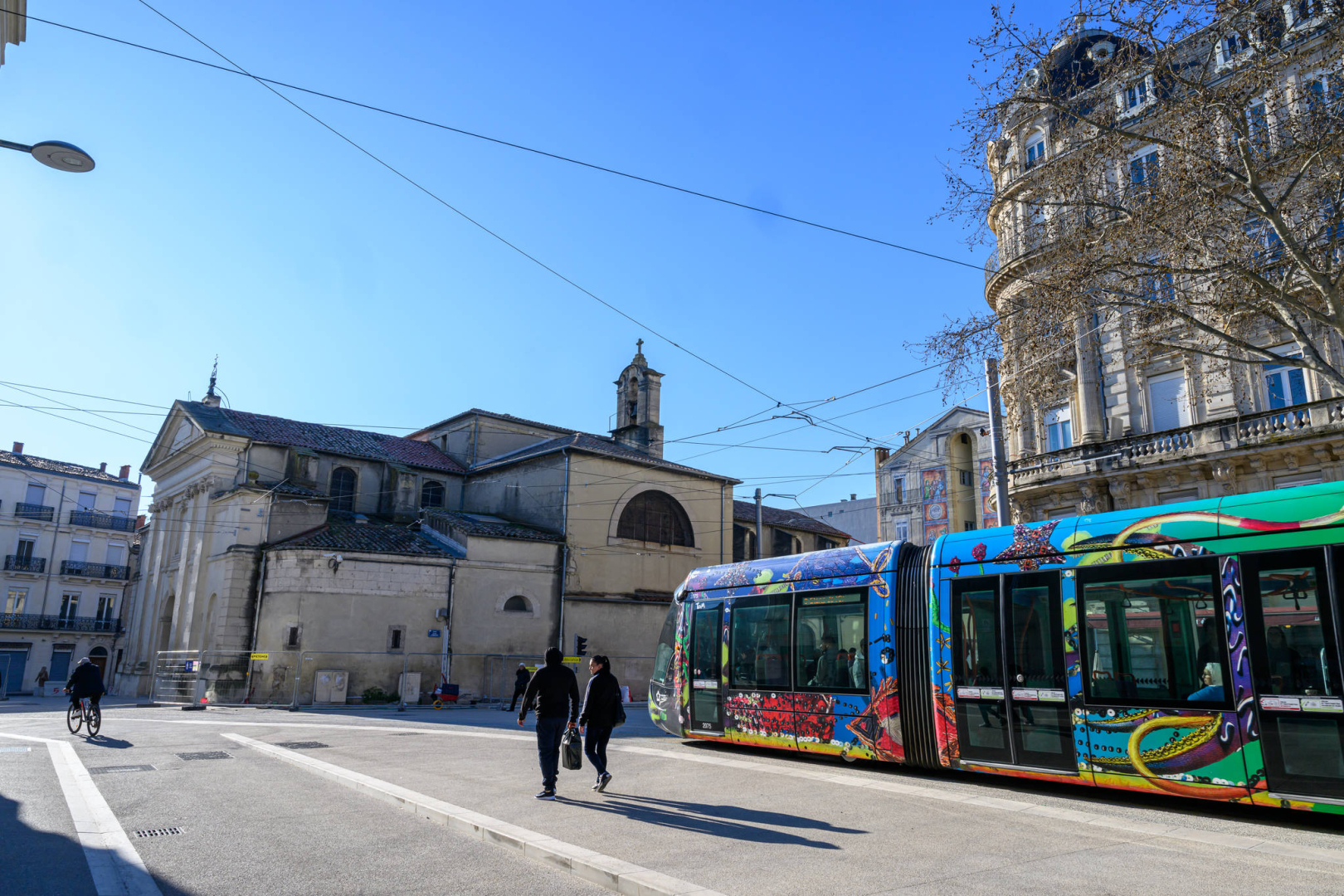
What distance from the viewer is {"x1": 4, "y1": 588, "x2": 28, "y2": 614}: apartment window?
4481 cm

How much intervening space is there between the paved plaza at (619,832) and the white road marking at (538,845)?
0.02 meters

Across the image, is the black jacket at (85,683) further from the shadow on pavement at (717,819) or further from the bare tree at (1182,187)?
the bare tree at (1182,187)

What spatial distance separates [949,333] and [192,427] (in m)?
31.8

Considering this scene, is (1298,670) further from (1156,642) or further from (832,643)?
(832,643)

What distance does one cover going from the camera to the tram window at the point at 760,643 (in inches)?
479

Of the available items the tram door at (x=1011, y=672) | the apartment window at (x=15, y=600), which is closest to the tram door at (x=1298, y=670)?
the tram door at (x=1011, y=672)

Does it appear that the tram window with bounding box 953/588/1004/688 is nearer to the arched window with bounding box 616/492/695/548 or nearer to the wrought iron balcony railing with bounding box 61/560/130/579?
the arched window with bounding box 616/492/695/548

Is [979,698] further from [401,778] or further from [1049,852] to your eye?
[401,778]

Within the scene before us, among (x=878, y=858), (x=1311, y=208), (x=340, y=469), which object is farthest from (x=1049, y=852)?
(x=340, y=469)

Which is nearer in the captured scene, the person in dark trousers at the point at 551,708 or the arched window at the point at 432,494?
the person in dark trousers at the point at 551,708

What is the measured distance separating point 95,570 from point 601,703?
50161 millimetres

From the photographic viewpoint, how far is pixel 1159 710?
8070mm

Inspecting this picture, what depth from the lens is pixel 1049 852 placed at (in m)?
6.39

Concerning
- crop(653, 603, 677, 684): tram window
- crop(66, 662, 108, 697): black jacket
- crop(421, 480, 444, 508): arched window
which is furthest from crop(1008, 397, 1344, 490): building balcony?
crop(421, 480, 444, 508): arched window
